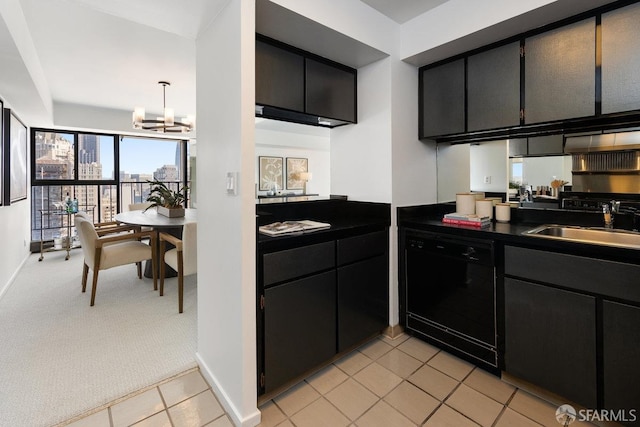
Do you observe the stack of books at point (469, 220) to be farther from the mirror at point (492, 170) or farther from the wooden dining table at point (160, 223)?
the wooden dining table at point (160, 223)

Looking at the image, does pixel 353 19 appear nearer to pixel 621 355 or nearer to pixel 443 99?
pixel 443 99

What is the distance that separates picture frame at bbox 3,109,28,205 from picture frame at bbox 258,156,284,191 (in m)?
2.91

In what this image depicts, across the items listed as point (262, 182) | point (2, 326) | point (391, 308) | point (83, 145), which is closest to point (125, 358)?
point (2, 326)

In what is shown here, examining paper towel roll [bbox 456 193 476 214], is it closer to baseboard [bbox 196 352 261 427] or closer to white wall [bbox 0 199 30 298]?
baseboard [bbox 196 352 261 427]

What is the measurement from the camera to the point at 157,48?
2990mm

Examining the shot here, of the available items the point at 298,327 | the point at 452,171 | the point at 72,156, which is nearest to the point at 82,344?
the point at 298,327

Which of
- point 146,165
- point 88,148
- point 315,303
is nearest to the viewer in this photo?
point 315,303

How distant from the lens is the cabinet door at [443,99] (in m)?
2.23

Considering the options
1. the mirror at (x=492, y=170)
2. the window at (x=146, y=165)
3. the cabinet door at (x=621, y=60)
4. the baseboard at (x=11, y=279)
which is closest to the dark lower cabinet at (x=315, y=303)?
the mirror at (x=492, y=170)

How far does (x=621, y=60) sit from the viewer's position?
1.61m

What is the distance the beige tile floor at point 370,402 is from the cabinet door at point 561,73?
1693mm

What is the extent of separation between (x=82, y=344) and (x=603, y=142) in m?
3.88

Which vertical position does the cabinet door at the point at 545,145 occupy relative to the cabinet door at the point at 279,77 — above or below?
below

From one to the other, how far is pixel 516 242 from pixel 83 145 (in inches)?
268
